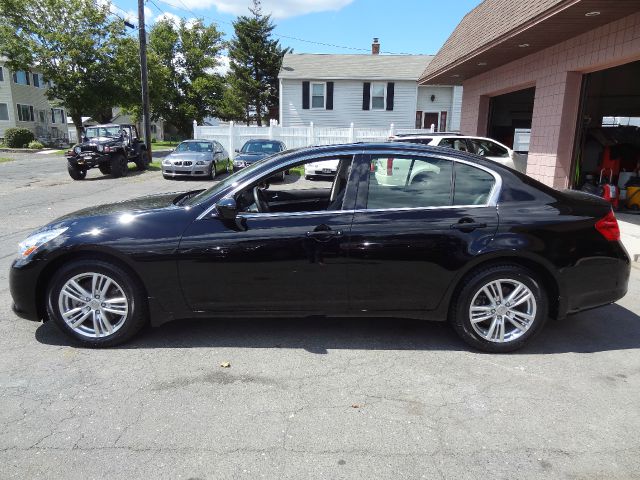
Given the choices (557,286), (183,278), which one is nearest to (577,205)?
(557,286)

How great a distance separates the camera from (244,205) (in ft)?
12.9

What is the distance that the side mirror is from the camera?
370 cm

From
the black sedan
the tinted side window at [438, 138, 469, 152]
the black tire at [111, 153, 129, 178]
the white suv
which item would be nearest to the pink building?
the white suv

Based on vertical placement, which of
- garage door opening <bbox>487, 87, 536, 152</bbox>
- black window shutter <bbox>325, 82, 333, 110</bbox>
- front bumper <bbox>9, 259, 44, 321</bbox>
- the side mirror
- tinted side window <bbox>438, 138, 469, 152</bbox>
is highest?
black window shutter <bbox>325, 82, 333, 110</bbox>

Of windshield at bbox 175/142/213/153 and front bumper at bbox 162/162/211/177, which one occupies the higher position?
windshield at bbox 175/142/213/153

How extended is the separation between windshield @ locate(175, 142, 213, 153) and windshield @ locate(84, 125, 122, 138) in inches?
111

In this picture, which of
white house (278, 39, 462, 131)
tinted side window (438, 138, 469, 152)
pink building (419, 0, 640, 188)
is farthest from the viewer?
white house (278, 39, 462, 131)

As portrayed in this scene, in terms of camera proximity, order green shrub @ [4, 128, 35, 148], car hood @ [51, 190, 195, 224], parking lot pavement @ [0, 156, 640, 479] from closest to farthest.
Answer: parking lot pavement @ [0, 156, 640, 479] → car hood @ [51, 190, 195, 224] → green shrub @ [4, 128, 35, 148]

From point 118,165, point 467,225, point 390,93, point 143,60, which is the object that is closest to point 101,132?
point 118,165

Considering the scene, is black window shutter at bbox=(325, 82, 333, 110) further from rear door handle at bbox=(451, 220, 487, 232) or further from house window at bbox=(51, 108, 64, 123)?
house window at bbox=(51, 108, 64, 123)

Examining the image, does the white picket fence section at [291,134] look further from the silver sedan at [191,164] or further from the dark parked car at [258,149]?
the silver sedan at [191,164]

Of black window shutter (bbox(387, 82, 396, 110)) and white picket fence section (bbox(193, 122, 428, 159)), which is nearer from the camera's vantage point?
white picket fence section (bbox(193, 122, 428, 159))

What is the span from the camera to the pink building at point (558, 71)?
8.00 metres

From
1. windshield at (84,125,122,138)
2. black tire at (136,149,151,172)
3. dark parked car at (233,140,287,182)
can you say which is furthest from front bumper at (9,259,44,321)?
black tire at (136,149,151,172)
